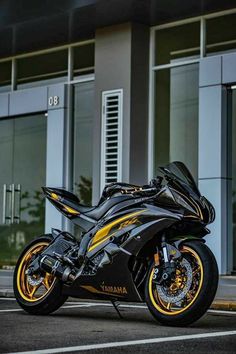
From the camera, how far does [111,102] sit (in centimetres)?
1568

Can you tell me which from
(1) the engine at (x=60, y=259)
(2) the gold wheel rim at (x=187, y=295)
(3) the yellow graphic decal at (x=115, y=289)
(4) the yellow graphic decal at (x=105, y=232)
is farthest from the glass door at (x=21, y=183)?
(2) the gold wheel rim at (x=187, y=295)

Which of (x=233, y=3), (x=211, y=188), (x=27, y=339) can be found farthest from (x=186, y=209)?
(x=233, y=3)

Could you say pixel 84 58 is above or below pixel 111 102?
above

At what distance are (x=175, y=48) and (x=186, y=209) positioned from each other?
28.1 ft

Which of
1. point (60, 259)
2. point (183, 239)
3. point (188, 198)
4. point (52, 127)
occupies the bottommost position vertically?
point (60, 259)

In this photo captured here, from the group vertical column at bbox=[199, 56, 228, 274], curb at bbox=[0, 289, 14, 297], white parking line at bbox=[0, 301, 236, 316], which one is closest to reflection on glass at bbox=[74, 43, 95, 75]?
vertical column at bbox=[199, 56, 228, 274]

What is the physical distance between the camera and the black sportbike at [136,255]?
748 centimetres

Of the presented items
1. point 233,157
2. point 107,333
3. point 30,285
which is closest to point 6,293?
point 30,285

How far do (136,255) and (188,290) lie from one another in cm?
67

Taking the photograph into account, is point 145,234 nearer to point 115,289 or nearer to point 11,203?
point 115,289

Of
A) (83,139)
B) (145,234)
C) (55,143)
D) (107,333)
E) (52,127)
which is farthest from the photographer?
(52,127)

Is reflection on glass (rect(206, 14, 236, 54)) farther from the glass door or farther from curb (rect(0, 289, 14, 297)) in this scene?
curb (rect(0, 289, 14, 297))

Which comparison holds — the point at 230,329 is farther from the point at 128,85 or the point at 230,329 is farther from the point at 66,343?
the point at 128,85

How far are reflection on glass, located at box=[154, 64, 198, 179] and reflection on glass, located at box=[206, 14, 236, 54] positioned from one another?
0.52 meters
